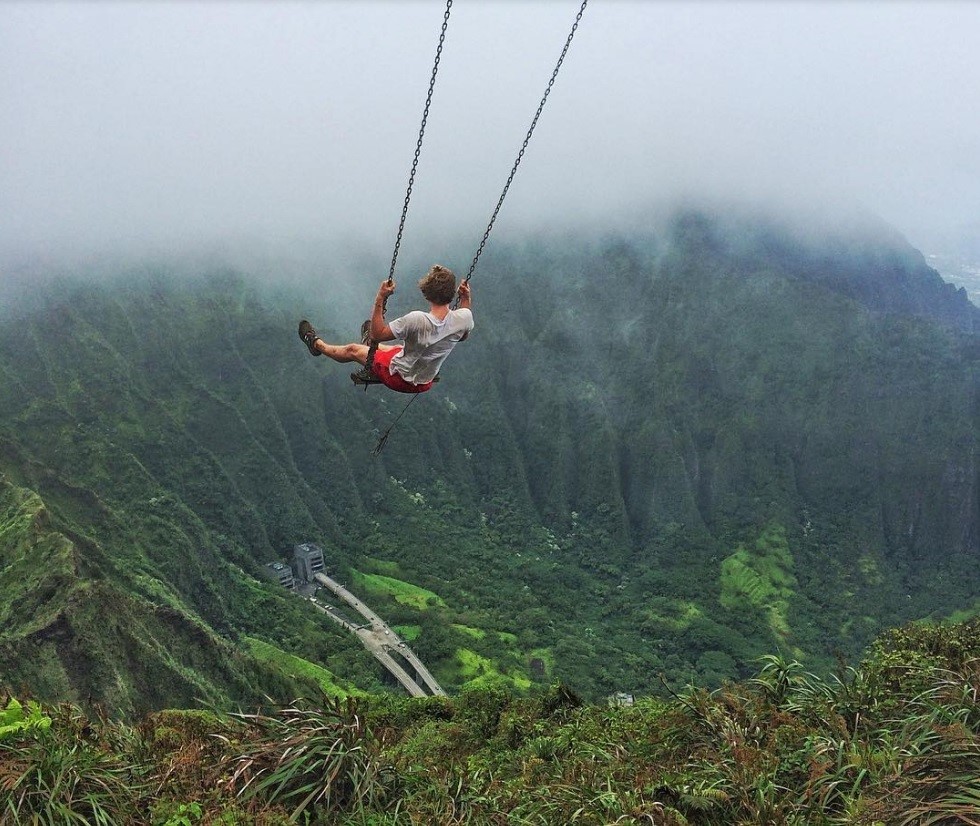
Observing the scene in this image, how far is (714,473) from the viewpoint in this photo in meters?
128

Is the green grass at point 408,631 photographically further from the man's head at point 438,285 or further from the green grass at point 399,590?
the man's head at point 438,285

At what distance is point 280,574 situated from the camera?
84.5 metres

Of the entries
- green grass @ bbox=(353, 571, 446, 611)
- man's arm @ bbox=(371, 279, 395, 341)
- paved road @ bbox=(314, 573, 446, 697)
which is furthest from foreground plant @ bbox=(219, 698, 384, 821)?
green grass @ bbox=(353, 571, 446, 611)

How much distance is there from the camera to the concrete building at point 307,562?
88.2m

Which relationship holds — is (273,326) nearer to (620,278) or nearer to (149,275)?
(149,275)

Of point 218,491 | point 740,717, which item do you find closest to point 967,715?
point 740,717

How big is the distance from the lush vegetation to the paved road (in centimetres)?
5425

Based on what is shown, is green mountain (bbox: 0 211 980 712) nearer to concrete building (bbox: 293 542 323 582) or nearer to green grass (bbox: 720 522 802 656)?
green grass (bbox: 720 522 802 656)

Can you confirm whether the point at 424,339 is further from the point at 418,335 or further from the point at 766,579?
the point at 766,579

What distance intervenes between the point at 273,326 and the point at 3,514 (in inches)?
3374

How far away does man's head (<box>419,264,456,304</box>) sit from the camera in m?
8.86

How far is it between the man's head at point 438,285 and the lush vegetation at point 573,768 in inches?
197

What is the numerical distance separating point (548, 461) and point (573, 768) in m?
123

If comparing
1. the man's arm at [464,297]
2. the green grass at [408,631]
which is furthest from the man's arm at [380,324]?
the green grass at [408,631]
